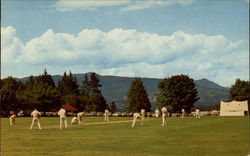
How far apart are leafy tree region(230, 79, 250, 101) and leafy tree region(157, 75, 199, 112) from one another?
12.5 metres

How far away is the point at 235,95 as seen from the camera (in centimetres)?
12962

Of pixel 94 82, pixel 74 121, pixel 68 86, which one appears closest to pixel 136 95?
pixel 68 86

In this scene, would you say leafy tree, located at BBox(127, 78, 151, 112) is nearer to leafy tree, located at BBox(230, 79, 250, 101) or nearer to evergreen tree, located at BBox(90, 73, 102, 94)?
leafy tree, located at BBox(230, 79, 250, 101)

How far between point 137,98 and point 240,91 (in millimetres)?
32839

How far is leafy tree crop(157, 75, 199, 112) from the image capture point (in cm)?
12012

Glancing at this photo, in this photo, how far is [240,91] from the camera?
127688mm

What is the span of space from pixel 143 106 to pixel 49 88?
3743cm

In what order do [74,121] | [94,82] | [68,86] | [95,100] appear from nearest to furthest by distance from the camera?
[74,121]
[95,100]
[68,86]
[94,82]

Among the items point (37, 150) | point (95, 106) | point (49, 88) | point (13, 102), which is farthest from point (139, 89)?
point (37, 150)

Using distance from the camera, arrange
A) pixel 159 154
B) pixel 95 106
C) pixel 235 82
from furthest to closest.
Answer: pixel 95 106 < pixel 235 82 < pixel 159 154

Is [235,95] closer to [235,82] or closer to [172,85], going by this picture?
[235,82]

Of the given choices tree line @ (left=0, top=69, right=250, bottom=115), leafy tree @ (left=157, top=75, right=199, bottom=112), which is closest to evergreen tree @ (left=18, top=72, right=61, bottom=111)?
tree line @ (left=0, top=69, right=250, bottom=115)

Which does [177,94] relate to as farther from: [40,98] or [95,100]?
[95,100]

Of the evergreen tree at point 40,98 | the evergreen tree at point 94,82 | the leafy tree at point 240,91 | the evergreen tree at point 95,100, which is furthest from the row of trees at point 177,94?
the evergreen tree at point 94,82
